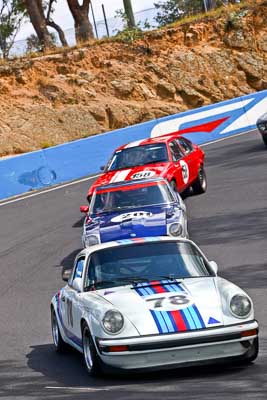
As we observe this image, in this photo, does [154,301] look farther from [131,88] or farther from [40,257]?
[131,88]

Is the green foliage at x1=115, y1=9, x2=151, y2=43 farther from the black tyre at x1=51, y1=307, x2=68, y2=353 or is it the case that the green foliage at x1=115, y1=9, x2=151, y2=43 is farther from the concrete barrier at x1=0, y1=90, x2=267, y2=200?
the black tyre at x1=51, y1=307, x2=68, y2=353

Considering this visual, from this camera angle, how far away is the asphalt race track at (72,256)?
886 cm

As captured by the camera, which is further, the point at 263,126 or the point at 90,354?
the point at 263,126

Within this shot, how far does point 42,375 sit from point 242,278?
4.94 m

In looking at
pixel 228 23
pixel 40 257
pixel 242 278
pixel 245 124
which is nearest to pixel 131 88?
pixel 228 23

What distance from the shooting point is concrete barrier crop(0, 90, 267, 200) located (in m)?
28.3

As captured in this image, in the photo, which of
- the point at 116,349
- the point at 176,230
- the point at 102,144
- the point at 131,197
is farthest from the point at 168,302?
the point at 102,144

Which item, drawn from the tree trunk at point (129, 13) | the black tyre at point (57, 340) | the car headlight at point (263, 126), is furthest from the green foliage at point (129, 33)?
the black tyre at point (57, 340)

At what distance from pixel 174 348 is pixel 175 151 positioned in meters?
13.4

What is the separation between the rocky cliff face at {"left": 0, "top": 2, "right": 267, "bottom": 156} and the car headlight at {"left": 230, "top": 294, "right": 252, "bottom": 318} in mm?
29636

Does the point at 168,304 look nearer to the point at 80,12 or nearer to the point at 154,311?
the point at 154,311

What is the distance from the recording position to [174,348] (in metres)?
8.85

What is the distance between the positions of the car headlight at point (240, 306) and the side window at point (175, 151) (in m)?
12.3

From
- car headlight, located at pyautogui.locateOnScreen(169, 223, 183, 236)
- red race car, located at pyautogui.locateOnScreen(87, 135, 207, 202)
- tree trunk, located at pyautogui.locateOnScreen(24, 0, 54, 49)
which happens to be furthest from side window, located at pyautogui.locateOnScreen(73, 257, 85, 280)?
tree trunk, located at pyautogui.locateOnScreen(24, 0, 54, 49)
